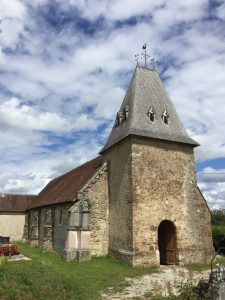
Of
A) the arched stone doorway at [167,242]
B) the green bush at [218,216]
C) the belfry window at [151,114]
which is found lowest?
the arched stone doorway at [167,242]

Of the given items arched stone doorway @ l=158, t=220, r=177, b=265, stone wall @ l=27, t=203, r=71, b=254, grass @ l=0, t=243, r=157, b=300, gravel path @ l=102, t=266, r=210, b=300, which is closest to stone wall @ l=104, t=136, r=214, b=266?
arched stone doorway @ l=158, t=220, r=177, b=265

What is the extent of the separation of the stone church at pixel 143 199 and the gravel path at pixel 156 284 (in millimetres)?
1917

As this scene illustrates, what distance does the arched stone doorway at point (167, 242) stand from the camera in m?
18.9

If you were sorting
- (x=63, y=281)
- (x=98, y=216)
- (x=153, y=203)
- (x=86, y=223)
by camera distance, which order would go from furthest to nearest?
(x=98, y=216) < (x=86, y=223) < (x=153, y=203) < (x=63, y=281)

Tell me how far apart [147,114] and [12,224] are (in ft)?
71.1

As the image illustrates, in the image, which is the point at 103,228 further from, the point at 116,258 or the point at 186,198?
the point at 186,198

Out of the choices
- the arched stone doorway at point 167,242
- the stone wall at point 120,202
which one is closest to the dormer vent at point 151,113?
the stone wall at point 120,202

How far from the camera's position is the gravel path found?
1146cm

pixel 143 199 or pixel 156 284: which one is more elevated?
pixel 143 199

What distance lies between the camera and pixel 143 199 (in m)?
18.2

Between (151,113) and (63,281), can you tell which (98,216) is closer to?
(151,113)

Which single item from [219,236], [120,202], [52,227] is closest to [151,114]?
[120,202]

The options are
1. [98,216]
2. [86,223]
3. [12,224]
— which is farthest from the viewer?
Result: [12,224]

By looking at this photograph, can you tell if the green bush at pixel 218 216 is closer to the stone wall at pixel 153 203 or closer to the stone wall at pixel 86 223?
the stone wall at pixel 153 203
